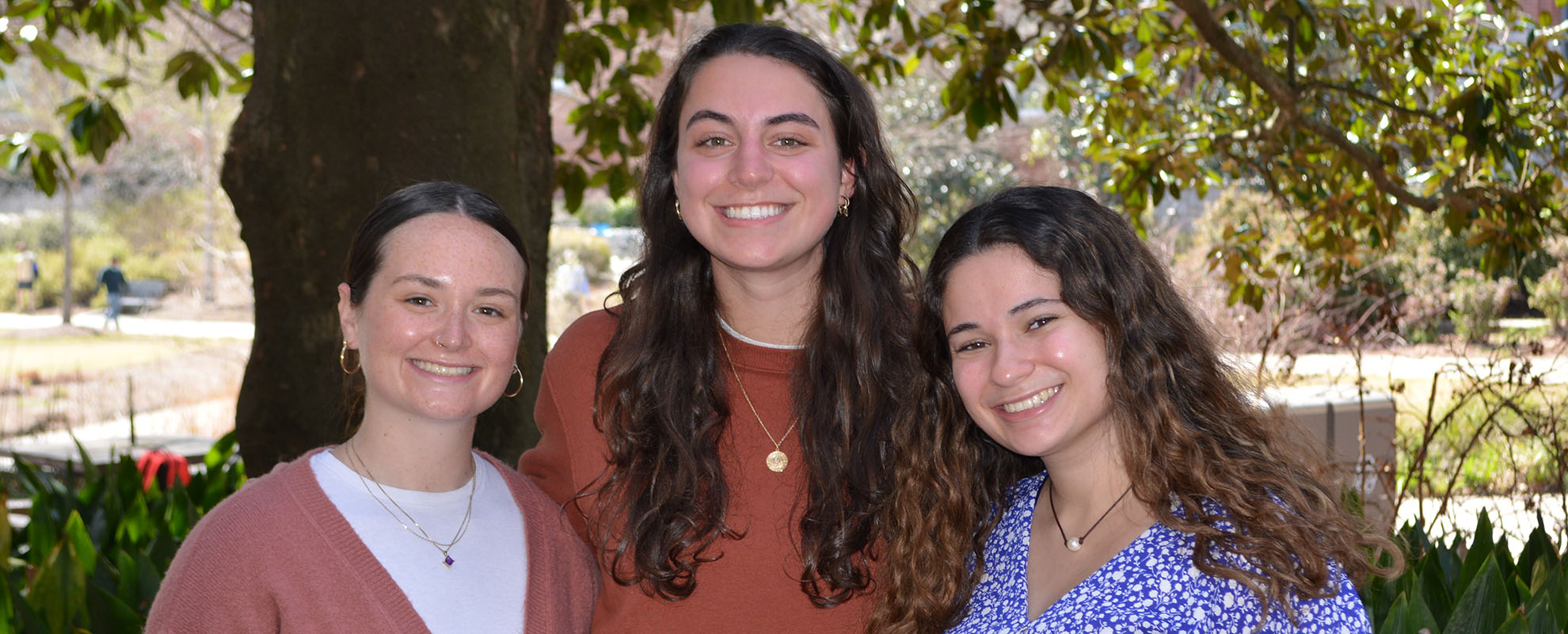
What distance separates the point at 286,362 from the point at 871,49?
3.26 meters

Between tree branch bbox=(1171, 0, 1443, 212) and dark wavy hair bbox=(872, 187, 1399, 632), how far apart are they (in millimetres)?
2917

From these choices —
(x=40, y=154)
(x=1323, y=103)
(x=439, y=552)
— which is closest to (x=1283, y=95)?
(x=1323, y=103)

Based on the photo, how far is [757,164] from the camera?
7.35 feet

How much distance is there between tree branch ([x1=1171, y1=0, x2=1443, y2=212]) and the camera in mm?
4797

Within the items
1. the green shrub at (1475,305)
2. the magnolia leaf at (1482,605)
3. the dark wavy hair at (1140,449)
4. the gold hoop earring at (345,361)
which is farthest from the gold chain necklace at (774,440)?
the green shrub at (1475,305)

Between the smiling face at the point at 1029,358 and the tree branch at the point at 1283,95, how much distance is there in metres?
3.06

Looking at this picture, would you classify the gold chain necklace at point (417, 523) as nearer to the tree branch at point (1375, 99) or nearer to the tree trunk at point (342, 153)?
the tree trunk at point (342, 153)

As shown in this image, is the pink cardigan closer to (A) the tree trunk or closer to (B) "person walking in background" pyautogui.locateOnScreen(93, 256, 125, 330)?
(A) the tree trunk

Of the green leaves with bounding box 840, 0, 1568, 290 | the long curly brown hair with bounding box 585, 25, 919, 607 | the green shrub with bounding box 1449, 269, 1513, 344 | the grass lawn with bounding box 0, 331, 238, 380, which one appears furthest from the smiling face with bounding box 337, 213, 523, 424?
the grass lawn with bounding box 0, 331, 238, 380

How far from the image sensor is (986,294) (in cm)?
205

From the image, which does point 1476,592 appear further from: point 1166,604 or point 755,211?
point 755,211

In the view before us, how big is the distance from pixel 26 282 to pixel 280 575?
78.4 ft

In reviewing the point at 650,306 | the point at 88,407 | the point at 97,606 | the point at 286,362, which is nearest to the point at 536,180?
the point at 286,362

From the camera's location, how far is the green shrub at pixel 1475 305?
1372 centimetres
